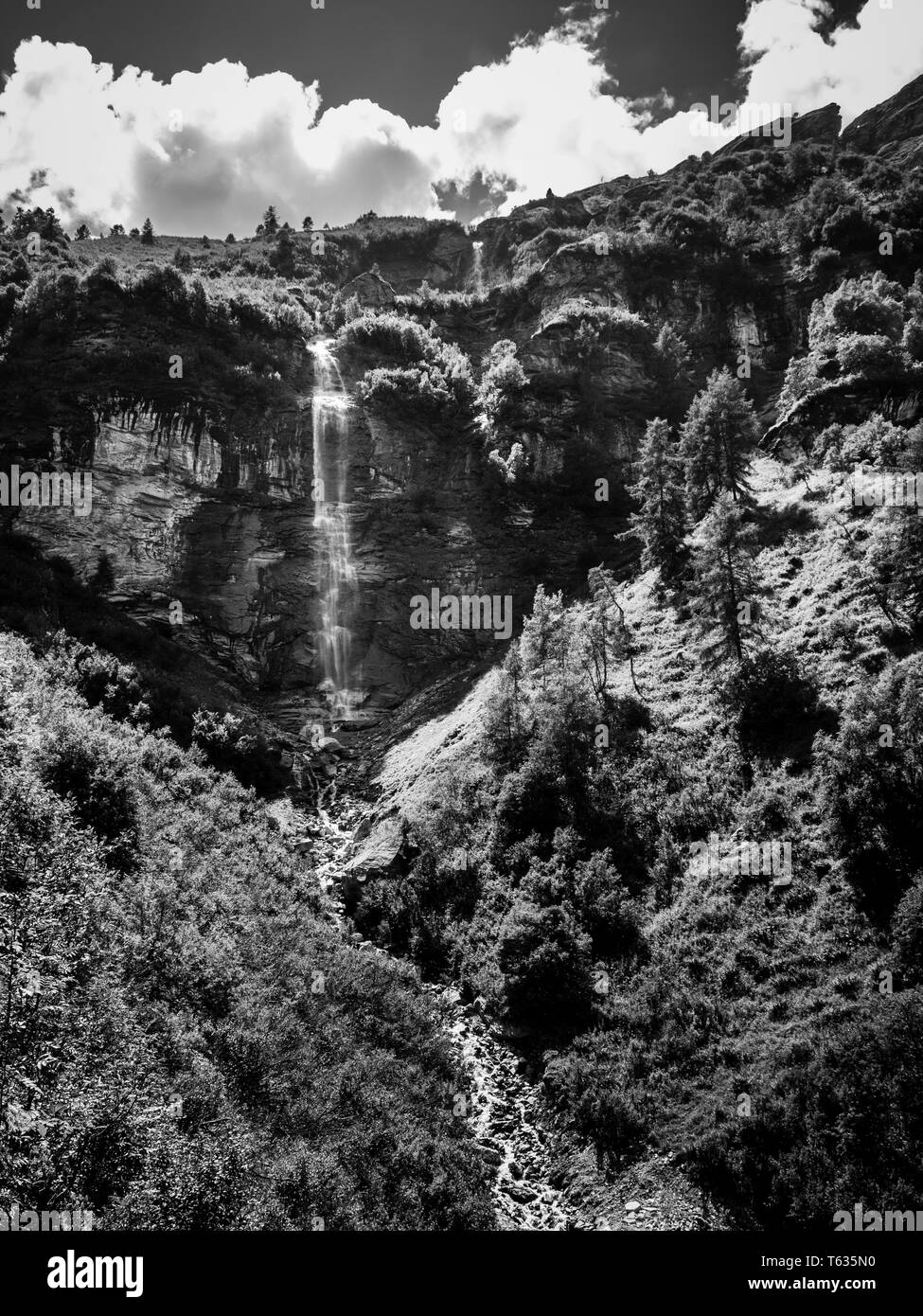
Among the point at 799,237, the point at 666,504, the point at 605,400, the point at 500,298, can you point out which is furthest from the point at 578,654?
the point at 799,237

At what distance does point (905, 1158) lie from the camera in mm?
14289

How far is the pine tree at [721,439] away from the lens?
138 feet

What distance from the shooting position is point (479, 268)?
103125 millimetres

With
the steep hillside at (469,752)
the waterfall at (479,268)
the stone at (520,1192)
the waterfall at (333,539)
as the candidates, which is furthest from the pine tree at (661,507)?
the waterfall at (479,268)

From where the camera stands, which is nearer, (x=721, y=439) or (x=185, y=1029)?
(x=185, y=1029)

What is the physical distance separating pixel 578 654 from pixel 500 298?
64.6 meters

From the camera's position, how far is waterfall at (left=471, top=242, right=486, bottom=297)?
330ft

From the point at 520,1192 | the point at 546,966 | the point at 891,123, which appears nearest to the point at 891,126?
the point at 891,123

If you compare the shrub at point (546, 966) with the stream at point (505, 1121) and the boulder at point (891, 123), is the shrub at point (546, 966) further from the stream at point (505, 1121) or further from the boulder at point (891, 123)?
the boulder at point (891, 123)

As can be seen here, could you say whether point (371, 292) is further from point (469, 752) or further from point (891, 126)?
point (891, 126)

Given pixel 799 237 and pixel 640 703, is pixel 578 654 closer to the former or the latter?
Result: pixel 640 703

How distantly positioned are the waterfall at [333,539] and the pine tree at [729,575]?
82.6 ft

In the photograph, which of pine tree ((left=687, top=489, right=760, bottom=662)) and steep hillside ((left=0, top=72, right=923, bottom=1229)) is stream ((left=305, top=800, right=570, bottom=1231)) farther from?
pine tree ((left=687, top=489, right=760, bottom=662))

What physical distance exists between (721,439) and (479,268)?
76.0 meters
